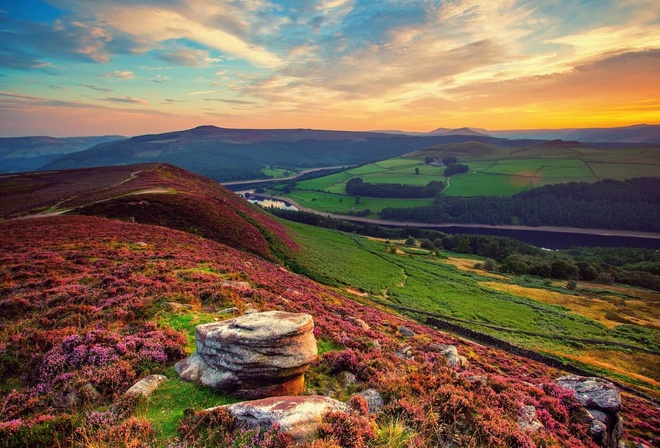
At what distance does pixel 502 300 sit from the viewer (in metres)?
56.3

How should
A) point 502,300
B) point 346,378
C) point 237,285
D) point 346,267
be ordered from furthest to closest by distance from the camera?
point 346,267
point 502,300
point 237,285
point 346,378

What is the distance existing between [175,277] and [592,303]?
75.8 m

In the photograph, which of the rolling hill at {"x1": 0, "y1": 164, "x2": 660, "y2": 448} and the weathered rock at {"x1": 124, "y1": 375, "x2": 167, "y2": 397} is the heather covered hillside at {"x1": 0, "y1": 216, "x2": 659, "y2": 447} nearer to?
the rolling hill at {"x1": 0, "y1": 164, "x2": 660, "y2": 448}

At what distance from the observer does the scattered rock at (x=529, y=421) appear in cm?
1134

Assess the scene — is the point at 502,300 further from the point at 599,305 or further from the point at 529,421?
the point at 529,421

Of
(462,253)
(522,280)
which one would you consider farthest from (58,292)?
(462,253)

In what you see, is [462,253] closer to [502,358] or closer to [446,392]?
[502,358]

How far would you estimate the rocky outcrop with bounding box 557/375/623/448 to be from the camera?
14.0m

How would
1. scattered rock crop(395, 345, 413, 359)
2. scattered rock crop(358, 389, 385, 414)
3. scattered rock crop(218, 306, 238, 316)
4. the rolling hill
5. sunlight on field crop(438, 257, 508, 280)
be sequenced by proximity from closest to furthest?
the rolling hill, scattered rock crop(358, 389, 385, 414), scattered rock crop(218, 306, 238, 316), scattered rock crop(395, 345, 413, 359), sunlight on field crop(438, 257, 508, 280)

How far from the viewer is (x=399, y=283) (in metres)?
59.7

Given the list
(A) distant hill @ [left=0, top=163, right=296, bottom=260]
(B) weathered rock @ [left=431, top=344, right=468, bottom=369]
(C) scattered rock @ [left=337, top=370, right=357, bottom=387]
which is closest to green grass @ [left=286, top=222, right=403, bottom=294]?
(A) distant hill @ [left=0, top=163, right=296, bottom=260]

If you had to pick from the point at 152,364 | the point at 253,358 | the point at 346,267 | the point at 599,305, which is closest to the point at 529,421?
the point at 253,358

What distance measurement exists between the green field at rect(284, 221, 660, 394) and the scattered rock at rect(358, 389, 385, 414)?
116ft

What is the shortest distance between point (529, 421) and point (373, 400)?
6.73 metres
